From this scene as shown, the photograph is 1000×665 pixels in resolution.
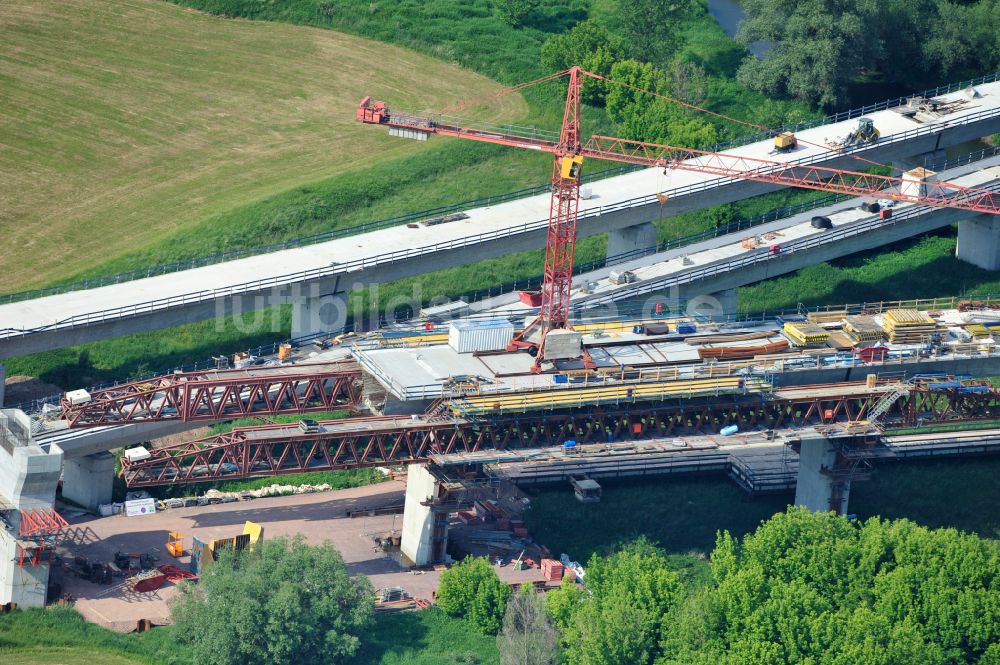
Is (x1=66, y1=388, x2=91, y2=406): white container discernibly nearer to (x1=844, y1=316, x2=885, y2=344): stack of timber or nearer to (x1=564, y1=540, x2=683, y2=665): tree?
(x1=564, y1=540, x2=683, y2=665): tree

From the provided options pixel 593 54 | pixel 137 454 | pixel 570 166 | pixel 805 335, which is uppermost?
pixel 593 54

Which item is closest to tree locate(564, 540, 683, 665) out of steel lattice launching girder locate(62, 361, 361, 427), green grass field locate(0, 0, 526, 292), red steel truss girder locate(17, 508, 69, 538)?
steel lattice launching girder locate(62, 361, 361, 427)

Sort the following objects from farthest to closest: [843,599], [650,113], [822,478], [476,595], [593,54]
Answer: [593,54] < [650,113] < [822,478] < [476,595] < [843,599]

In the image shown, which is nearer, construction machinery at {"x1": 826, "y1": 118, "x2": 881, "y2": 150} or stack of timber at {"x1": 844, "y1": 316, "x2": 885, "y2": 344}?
stack of timber at {"x1": 844, "y1": 316, "x2": 885, "y2": 344}

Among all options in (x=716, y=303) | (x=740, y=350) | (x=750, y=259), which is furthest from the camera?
(x=716, y=303)

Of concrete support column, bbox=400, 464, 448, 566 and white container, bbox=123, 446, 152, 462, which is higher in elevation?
white container, bbox=123, 446, 152, 462

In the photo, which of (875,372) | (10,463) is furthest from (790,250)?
(10,463)

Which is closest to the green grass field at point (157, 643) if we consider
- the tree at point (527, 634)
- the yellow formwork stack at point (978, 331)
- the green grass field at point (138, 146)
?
the tree at point (527, 634)

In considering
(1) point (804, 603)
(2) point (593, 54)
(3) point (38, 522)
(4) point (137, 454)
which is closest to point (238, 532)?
(4) point (137, 454)

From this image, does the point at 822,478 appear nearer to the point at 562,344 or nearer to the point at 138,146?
the point at 562,344
